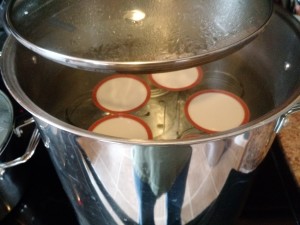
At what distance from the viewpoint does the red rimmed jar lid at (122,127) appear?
722 millimetres

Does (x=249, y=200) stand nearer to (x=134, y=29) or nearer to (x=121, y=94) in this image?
(x=121, y=94)

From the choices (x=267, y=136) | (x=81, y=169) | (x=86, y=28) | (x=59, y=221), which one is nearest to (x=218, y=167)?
(x=267, y=136)

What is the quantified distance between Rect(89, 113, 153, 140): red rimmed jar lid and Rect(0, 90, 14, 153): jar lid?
17 cm

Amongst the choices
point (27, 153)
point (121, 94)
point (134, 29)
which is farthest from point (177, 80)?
point (27, 153)

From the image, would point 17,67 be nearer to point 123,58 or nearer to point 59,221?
point 123,58

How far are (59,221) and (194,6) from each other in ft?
1.89

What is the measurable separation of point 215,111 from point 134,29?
0.84 feet

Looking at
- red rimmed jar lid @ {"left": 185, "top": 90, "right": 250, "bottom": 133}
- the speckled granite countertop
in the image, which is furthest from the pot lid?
the speckled granite countertop

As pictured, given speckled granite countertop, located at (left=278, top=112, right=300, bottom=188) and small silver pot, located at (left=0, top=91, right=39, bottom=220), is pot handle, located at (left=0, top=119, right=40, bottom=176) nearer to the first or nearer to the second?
small silver pot, located at (left=0, top=91, right=39, bottom=220)

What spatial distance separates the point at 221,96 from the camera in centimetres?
81

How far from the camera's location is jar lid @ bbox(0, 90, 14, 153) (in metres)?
0.73

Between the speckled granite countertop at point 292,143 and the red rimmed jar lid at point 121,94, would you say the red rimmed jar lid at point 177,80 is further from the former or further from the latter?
the speckled granite countertop at point 292,143

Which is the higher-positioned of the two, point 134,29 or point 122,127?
point 134,29

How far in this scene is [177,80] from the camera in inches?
35.0
